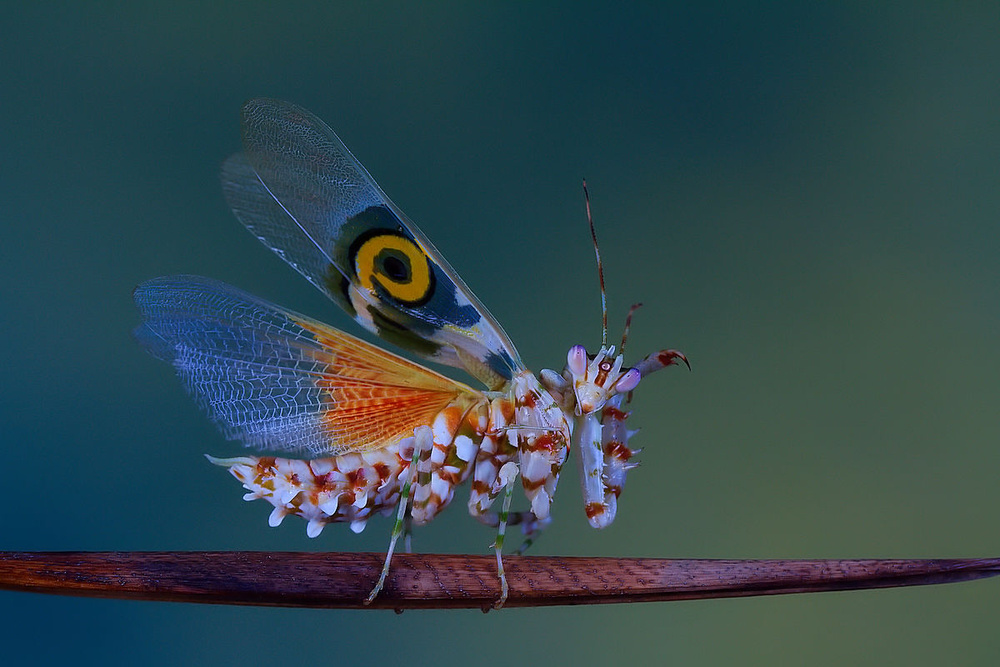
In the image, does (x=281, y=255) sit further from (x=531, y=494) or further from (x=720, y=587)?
(x=720, y=587)

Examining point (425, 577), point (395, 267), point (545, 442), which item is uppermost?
point (395, 267)

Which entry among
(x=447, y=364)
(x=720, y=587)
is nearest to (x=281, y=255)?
(x=447, y=364)

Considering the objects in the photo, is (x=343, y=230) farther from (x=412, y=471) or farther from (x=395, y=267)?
(x=412, y=471)

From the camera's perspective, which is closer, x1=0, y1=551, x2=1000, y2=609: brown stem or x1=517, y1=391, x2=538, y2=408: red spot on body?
x1=0, y1=551, x2=1000, y2=609: brown stem

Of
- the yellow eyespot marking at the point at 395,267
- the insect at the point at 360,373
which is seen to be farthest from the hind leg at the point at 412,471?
the yellow eyespot marking at the point at 395,267

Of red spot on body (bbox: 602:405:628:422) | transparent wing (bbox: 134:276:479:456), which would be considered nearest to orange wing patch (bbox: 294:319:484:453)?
transparent wing (bbox: 134:276:479:456)

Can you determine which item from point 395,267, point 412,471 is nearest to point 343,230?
point 395,267

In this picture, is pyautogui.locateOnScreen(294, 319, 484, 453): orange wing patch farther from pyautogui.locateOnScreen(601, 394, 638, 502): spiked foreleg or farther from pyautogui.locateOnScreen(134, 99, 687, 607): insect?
pyautogui.locateOnScreen(601, 394, 638, 502): spiked foreleg
